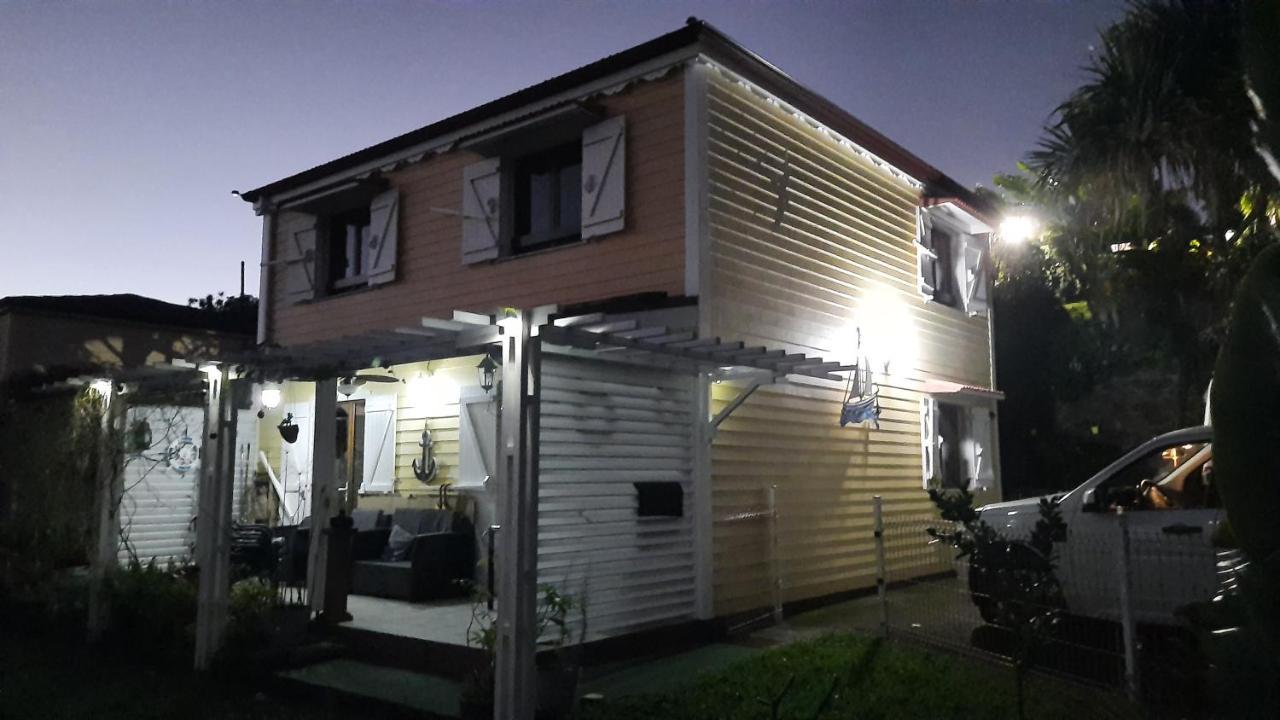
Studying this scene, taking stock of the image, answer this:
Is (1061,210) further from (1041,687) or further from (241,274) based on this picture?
(241,274)

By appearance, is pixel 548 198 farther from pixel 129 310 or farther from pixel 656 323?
pixel 129 310

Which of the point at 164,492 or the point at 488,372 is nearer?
the point at 488,372

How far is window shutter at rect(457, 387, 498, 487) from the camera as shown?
1000 centimetres

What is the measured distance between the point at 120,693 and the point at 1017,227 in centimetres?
1259

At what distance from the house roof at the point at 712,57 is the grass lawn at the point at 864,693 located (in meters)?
5.68

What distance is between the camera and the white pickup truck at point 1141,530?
6.43 m

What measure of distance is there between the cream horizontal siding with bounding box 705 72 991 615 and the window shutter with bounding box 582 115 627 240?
38.4 inches

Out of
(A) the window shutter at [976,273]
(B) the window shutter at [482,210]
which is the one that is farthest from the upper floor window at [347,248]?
(A) the window shutter at [976,273]

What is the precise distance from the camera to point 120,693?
7.23m

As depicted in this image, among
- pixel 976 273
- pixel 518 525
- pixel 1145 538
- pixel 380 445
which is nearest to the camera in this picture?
pixel 518 525

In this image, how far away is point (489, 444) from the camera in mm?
10078

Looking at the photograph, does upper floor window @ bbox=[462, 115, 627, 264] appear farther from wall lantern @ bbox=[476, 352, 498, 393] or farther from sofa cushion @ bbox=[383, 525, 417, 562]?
sofa cushion @ bbox=[383, 525, 417, 562]

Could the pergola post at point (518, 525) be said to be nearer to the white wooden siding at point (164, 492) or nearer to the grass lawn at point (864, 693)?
the grass lawn at point (864, 693)

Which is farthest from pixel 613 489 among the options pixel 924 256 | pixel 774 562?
pixel 924 256
